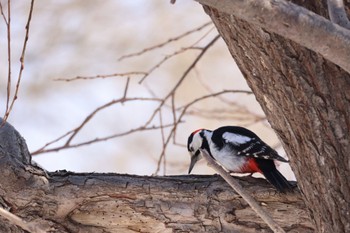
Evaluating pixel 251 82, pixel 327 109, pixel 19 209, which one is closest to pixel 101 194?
pixel 19 209

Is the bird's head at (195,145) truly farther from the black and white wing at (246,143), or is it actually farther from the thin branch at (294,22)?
the thin branch at (294,22)

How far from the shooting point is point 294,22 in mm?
2012

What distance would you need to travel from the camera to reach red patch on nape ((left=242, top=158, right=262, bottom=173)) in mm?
3910

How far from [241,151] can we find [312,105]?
5.28ft

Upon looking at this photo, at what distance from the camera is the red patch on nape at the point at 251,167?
3910mm

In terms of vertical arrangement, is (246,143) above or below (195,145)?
below

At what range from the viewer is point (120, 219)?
321 cm

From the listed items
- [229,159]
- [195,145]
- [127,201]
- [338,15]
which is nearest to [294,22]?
[338,15]

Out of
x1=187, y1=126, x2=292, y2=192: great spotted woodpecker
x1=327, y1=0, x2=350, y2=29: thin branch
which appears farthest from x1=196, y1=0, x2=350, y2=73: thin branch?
x1=187, y1=126, x2=292, y2=192: great spotted woodpecker

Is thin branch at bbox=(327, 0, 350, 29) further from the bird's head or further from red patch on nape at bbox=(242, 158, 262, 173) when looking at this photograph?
the bird's head

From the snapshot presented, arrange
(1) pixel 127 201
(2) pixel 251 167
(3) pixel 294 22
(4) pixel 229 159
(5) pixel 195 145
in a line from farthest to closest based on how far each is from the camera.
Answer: (5) pixel 195 145
(4) pixel 229 159
(2) pixel 251 167
(1) pixel 127 201
(3) pixel 294 22

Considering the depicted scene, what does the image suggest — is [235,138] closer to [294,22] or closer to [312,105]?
[312,105]

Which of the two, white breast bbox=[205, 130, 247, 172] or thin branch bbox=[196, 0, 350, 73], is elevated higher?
white breast bbox=[205, 130, 247, 172]

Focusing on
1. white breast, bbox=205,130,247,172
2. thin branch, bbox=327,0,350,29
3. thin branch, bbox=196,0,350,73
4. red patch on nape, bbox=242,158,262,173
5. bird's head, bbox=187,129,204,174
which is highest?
bird's head, bbox=187,129,204,174
